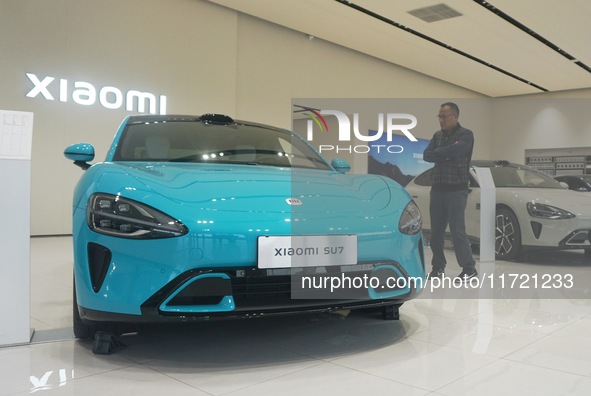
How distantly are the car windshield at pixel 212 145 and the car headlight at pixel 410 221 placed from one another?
2.21ft

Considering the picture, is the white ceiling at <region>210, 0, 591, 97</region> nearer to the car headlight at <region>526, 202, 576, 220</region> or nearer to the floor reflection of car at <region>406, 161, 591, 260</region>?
the floor reflection of car at <region>406, 161, 591, 260</region>

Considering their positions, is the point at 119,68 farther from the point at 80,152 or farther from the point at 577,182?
the point at 577,182

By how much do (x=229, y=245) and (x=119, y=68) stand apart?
656cm

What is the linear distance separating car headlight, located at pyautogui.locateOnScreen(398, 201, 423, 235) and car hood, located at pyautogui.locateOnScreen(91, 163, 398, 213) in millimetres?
90

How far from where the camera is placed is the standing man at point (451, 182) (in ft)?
11.5

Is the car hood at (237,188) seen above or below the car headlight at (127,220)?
above

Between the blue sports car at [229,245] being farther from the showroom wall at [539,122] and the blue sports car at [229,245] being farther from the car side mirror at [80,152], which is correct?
the showroom wall at [539,122]

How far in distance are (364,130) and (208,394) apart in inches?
387

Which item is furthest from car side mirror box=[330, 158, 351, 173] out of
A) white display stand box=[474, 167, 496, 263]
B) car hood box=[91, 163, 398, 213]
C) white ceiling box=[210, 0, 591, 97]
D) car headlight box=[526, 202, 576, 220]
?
white ceiling box=[210, 0, 591, 97]

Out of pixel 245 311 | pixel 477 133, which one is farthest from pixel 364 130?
pixel 245 311

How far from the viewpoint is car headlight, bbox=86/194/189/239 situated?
161 centimetres

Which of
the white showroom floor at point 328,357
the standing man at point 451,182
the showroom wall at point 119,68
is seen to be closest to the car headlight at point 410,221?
the white showroom floor at point 328,357

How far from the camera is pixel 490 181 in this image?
457cm

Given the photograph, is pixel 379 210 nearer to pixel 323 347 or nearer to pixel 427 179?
pixel 323 347
